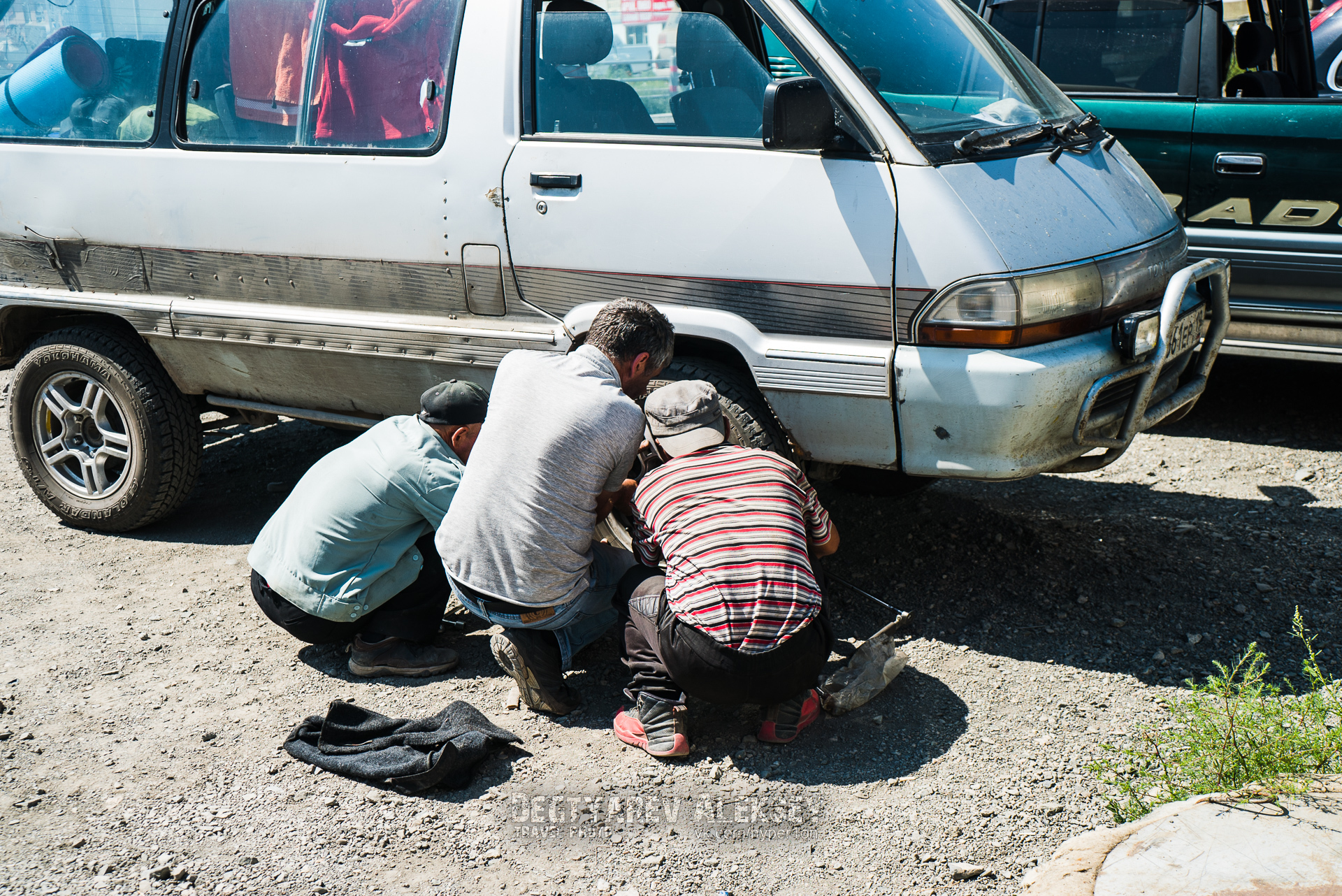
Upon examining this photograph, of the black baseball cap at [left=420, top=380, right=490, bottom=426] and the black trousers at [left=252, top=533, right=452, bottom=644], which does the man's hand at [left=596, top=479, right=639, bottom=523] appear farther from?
the black trousers at [left=252, top=533, right=452, bottom=644]

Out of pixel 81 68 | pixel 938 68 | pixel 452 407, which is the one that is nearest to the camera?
pixel 452 407

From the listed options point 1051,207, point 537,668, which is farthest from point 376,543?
point 1051,207

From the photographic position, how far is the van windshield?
3.35 meters

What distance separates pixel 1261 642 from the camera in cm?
339

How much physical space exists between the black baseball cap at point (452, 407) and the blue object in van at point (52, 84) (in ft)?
6.75

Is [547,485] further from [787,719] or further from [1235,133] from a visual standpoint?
[1235,133]

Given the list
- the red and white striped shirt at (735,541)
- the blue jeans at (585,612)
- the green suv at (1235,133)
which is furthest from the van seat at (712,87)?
the green suv at (1235,133)

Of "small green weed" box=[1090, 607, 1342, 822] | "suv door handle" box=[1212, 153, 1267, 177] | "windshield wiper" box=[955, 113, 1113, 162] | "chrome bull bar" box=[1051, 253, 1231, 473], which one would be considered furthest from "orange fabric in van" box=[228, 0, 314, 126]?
"suv door handle" box=[1212, 153, 1267, 177]

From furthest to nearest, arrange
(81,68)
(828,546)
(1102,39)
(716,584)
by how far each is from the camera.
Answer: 1. (1102,39)
2. (81,68)
3. (828,546)
4. (716,584)

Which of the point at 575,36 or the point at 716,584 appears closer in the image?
the point at 716,584

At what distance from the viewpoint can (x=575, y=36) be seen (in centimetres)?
354

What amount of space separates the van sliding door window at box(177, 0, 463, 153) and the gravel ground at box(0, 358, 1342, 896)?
169cm

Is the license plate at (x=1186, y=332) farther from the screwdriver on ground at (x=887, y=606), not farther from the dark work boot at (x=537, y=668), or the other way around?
the dark work boot at (x=537, y=668)

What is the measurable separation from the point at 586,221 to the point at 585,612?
123cm
